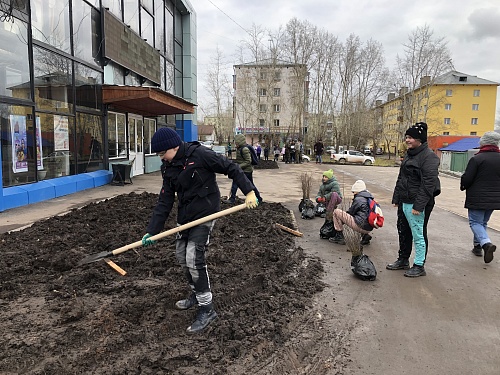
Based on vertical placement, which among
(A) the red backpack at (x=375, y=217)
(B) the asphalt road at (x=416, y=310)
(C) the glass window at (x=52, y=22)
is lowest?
(B) the asphalt road at (x=416, y=310)

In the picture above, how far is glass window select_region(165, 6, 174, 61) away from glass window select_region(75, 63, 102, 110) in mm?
8706

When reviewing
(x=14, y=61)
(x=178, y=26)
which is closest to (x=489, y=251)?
(x=14, y=61)

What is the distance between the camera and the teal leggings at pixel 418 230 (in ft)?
14.7

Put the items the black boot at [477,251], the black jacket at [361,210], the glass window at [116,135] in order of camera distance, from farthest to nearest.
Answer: the glass window at [116,135] < the black boot at [477,251] < the black jacket at [361,210]

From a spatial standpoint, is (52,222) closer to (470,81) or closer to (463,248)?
(463,248)

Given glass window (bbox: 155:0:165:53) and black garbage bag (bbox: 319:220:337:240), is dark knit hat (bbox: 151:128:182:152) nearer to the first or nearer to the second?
black garbage bag (bbox: 319:220:337:240)

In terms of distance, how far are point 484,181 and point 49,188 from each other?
953 centimetres

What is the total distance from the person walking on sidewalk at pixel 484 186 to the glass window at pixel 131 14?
14012 millimetres

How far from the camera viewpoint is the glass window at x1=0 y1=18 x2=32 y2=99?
8.26 metres

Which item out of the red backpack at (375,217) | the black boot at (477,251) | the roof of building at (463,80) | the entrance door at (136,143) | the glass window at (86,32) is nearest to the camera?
the red backpack at (375,217)

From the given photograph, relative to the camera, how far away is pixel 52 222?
6.47 metres

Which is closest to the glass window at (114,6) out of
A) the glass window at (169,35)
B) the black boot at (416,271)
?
the glass window at (169,35)

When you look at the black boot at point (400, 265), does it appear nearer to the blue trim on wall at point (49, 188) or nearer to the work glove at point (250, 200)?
the work glove at point (250, 200)

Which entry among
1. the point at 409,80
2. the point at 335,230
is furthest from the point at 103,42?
the point at 409,80
